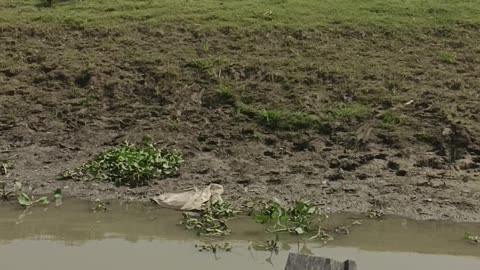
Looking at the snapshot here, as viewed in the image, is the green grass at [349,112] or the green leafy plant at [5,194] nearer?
the green leafy plant at [5,194]

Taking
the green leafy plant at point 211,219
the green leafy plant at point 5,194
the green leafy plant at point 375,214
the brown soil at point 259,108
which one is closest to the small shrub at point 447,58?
the brown soil at point 259,108

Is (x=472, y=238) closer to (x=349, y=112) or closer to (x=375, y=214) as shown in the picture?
(x=375, y=214)

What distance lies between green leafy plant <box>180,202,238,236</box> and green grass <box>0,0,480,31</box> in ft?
13.8

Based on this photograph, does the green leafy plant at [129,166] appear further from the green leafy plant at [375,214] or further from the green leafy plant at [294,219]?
the green leafy plant at [375,214]

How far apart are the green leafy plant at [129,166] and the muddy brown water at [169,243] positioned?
480 millimetres

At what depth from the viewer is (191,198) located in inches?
263

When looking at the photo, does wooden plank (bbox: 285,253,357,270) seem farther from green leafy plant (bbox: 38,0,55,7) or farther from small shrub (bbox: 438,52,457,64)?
green leafy plant (bbox: 38,0,55,7)

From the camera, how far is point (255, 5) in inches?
432

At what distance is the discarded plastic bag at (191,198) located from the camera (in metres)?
6.59

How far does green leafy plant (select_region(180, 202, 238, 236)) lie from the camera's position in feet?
20.2

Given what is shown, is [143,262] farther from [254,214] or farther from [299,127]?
[299,127]

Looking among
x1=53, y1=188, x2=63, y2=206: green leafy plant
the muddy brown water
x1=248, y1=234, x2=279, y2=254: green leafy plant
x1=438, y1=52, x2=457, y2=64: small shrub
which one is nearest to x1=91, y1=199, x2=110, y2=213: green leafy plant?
the muddy brown water

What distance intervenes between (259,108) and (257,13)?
261 centimetres

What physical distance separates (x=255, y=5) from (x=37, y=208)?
5.16 meters
